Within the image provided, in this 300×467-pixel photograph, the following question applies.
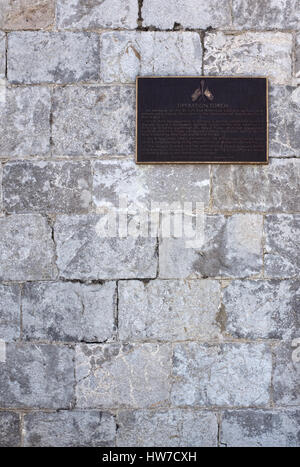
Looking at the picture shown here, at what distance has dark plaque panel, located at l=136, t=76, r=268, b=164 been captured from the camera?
2.83 meters

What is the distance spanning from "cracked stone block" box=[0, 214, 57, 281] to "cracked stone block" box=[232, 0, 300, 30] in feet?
6.43

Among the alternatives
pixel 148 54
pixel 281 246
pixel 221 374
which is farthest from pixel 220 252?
pixel 148 54

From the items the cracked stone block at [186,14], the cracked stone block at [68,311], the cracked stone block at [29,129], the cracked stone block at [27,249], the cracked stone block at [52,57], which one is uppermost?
the cracked stone block at [186,14]

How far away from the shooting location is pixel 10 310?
288cm

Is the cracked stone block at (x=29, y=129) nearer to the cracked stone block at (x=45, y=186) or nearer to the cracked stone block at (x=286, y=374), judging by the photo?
the cracked stone block at (x=45, y=186)

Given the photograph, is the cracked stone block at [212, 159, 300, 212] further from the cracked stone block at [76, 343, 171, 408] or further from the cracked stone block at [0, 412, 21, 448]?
the cracked stone block at [0, 412, 21, 448]

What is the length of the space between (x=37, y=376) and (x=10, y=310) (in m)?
0.49


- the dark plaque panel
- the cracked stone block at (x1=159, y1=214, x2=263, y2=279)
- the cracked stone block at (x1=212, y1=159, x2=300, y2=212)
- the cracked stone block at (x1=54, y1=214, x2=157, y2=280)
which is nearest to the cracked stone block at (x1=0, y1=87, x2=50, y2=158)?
the cracked stone block at (x1=54, y1=214, x2=157, y2=280)

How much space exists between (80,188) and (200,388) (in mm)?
1617

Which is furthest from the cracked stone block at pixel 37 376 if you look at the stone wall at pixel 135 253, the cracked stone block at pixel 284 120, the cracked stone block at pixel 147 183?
the cracked stone block at pixel 284 120

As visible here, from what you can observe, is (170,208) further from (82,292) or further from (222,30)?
(222,30)

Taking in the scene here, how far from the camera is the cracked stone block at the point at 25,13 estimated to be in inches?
114

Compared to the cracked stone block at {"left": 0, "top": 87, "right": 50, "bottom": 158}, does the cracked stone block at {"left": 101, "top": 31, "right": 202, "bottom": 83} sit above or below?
above

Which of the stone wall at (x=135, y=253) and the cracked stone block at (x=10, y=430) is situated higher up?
the stone wall at (x=135, y=253)
